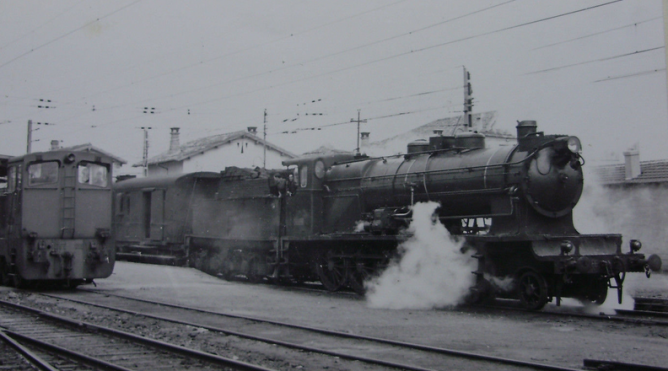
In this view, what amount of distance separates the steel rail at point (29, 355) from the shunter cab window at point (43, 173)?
24.1ft

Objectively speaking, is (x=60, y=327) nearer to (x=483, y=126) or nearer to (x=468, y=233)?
(x=468, y=233)

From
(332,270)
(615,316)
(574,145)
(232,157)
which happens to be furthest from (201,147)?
(615,316)

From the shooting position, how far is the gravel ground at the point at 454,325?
8312mm

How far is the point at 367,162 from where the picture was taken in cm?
1586

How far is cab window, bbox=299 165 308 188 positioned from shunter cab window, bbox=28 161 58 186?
5.92 m

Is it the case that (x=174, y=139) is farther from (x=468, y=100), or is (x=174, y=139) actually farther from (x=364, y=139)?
(x=468, y=100)

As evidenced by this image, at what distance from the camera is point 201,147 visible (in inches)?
1831

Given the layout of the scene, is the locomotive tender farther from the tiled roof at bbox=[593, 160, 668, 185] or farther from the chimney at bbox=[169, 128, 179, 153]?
the chimney at bbox=[169, 128, 179, 153]

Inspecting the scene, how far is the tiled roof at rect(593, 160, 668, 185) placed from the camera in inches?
944

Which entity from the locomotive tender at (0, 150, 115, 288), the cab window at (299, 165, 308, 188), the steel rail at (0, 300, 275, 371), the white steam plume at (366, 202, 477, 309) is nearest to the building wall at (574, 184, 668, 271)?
the cab window at (299, 165, 308, 188)

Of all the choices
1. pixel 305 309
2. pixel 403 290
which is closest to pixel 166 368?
pixel 305 309

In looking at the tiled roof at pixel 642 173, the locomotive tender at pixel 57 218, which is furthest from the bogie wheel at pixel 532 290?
the tiled roof at pixel 642 173

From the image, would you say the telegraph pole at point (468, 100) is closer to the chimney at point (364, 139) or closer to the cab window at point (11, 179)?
the cab window at point (11, 179)

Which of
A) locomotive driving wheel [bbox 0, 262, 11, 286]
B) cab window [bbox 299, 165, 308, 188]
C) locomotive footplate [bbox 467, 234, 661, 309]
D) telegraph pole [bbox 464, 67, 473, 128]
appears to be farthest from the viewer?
telegraph pole [bbox 464, 67, 473, 128]
